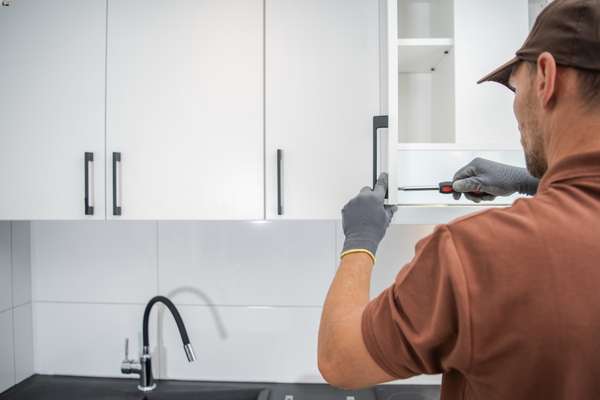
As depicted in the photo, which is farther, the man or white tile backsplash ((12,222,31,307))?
white tile backsplash ((12,222,31,307))

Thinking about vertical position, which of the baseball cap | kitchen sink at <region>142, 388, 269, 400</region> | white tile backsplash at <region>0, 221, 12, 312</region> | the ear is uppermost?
the baseball cap

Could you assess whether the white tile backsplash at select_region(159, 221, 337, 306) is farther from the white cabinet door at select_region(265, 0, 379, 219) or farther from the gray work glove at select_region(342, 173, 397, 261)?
the gray work glove at select_region(342, 173, 397, 261)

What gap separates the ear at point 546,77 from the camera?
1.86 feet

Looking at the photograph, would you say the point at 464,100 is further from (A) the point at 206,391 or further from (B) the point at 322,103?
(A) the point at 206,391

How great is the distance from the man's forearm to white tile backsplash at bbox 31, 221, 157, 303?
96 cm

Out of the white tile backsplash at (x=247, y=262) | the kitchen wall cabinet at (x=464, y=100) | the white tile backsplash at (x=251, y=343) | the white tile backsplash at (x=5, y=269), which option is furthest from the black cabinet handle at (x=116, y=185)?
the kitchen wall cabinet at (x=464, y=100)

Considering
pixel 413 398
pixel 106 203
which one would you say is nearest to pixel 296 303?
pixel 413 398

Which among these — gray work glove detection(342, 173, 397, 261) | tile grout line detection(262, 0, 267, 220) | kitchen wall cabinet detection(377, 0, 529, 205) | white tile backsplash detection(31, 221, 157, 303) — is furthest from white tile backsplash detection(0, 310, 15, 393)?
kitchen wall cabinet detection(377, 0, 529, 205)

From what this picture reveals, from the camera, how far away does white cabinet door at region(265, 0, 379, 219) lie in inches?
42.8

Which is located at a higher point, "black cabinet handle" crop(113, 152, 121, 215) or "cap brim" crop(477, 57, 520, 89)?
"cap brim" crop(477, 57, 520, 89)

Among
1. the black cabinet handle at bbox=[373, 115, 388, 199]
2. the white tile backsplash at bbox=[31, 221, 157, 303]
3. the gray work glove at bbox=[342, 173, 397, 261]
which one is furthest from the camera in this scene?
the white tile backsplash at bbox=[31, 221, 157, 303]

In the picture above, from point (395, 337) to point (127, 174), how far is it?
865mm

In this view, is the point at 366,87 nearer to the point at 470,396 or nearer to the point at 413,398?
the point at 470,396

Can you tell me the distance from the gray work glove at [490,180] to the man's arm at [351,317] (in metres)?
0.19
